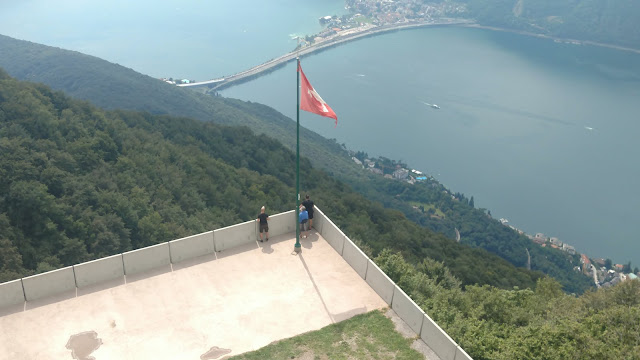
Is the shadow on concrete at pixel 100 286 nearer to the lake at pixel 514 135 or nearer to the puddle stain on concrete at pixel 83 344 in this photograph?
the puddle stain on concrete at pixel 83 344

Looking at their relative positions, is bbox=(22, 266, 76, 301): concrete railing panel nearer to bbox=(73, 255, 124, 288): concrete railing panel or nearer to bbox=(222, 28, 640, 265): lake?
bbox=(73, 255, 124, 288): concrete railing panel

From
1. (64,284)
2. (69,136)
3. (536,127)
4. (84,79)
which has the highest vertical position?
(64,284)

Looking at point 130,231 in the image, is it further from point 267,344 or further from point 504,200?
point 504,200

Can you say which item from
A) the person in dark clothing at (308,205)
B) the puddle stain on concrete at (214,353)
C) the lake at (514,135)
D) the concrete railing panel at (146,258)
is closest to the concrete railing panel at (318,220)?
the person in dark clothing at (308,205)

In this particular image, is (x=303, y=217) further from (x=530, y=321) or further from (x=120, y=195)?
(x=120, y=195)

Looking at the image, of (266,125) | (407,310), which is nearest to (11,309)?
(407,310)

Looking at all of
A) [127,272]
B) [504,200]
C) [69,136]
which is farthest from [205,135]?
[504,200]
